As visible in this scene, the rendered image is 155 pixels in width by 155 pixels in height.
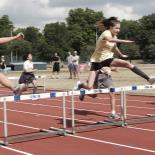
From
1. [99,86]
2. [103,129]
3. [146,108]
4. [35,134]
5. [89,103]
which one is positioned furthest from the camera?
[89,103]

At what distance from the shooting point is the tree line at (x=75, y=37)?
87.8 meters

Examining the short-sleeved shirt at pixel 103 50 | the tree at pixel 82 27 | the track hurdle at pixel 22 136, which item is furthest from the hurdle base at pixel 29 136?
the tree at pixel 82 27

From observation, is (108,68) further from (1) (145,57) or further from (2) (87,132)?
(1) (145,57)

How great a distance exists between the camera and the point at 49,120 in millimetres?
11719

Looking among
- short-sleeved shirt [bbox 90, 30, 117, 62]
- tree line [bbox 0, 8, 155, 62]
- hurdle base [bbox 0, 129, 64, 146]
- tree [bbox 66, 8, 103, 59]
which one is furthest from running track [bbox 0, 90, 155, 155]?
tree [bbox 66, 8, 103, 59]

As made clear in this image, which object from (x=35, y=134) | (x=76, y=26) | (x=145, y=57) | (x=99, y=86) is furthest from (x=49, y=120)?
(x=76, y=26)

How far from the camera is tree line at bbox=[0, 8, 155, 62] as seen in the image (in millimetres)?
87750

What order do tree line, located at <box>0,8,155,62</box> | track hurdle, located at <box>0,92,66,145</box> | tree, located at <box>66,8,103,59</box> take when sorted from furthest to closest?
→ 1. tree, located at <box>66,8,103,59</box>
2. tree line, located at <box>0,8,155,62</box>
3. track hurdle, located at <box>0,92,66,145</box>

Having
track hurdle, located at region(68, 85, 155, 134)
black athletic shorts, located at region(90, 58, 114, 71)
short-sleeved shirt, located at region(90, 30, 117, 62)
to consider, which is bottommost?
track hurdle, located at region(68, 85, 155, 134)

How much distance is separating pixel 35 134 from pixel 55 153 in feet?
4.64

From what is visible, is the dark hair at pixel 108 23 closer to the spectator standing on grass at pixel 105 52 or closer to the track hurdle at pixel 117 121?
the spectator standing on grass at pixel 105 52

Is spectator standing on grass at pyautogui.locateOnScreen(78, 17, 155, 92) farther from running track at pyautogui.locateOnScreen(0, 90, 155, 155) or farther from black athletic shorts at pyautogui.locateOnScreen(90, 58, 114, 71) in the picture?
running track at pyautogui.locateOnScreen(0, 90, 155, 155)

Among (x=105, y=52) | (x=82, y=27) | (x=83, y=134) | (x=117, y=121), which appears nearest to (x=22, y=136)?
(x=83, y=134)

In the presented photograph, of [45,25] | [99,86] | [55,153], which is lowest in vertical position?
[55,153]
